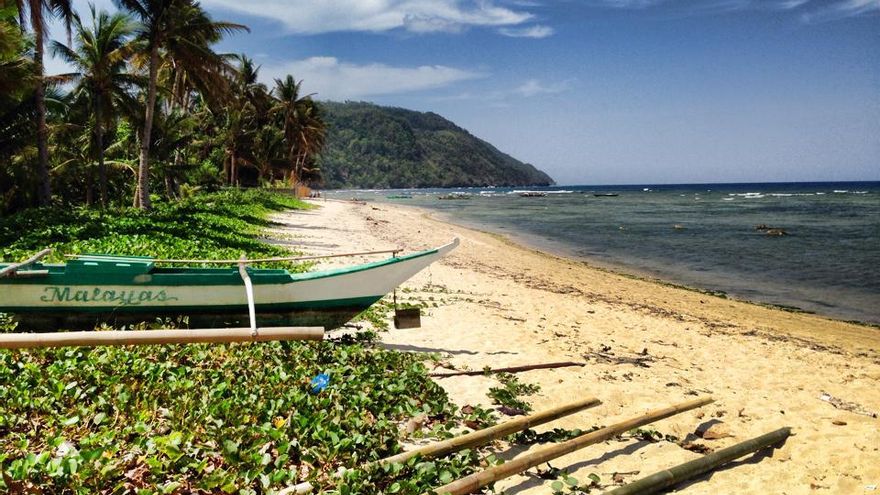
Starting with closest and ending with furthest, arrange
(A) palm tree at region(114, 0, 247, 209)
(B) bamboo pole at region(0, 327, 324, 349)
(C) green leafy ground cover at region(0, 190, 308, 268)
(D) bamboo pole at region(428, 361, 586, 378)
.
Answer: (B) bamboo pole at region(0, 327, 324, 349), (D) bamboo pole at region(428, 361, 586, 378), (C) green leafy ground cover at region(0, 190, 308, 268), (A) palm tree at region(114, 0, 247, 209)

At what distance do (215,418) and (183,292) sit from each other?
2724 mm

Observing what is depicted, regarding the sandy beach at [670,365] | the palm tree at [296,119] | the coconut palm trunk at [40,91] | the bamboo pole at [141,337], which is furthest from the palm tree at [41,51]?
the palm tree at [296,119]

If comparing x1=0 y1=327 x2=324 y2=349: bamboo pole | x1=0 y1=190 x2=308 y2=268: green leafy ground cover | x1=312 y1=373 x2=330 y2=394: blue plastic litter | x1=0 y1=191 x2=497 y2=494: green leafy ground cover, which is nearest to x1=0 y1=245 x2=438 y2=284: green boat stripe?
x1=0 y1=191 x2=497 y2=494: green leafy ground cover

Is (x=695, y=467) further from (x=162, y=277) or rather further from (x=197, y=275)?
(x=162, y=277)

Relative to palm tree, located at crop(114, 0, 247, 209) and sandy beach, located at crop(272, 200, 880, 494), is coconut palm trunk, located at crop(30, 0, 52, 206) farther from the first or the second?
sandy beach, located at crop(272, 200, 880, 494)

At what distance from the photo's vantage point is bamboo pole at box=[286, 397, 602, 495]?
→ 353cm

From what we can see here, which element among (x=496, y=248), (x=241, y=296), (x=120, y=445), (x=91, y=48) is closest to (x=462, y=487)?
(x=120, y=445)

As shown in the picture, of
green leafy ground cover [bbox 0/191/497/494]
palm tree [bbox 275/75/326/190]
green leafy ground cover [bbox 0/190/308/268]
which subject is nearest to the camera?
green leafy ground cover [bbox 0/191/497/494]

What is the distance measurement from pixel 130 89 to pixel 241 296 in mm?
21308

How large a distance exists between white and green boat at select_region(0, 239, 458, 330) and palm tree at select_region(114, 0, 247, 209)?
50.6 ft

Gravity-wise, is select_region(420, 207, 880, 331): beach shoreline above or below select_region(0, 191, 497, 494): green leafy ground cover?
below

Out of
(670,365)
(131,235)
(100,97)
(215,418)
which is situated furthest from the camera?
(100,97)

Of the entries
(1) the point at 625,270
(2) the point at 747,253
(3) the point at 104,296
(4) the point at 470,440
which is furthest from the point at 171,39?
(2) the point at 747,253

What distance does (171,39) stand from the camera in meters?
19.8
